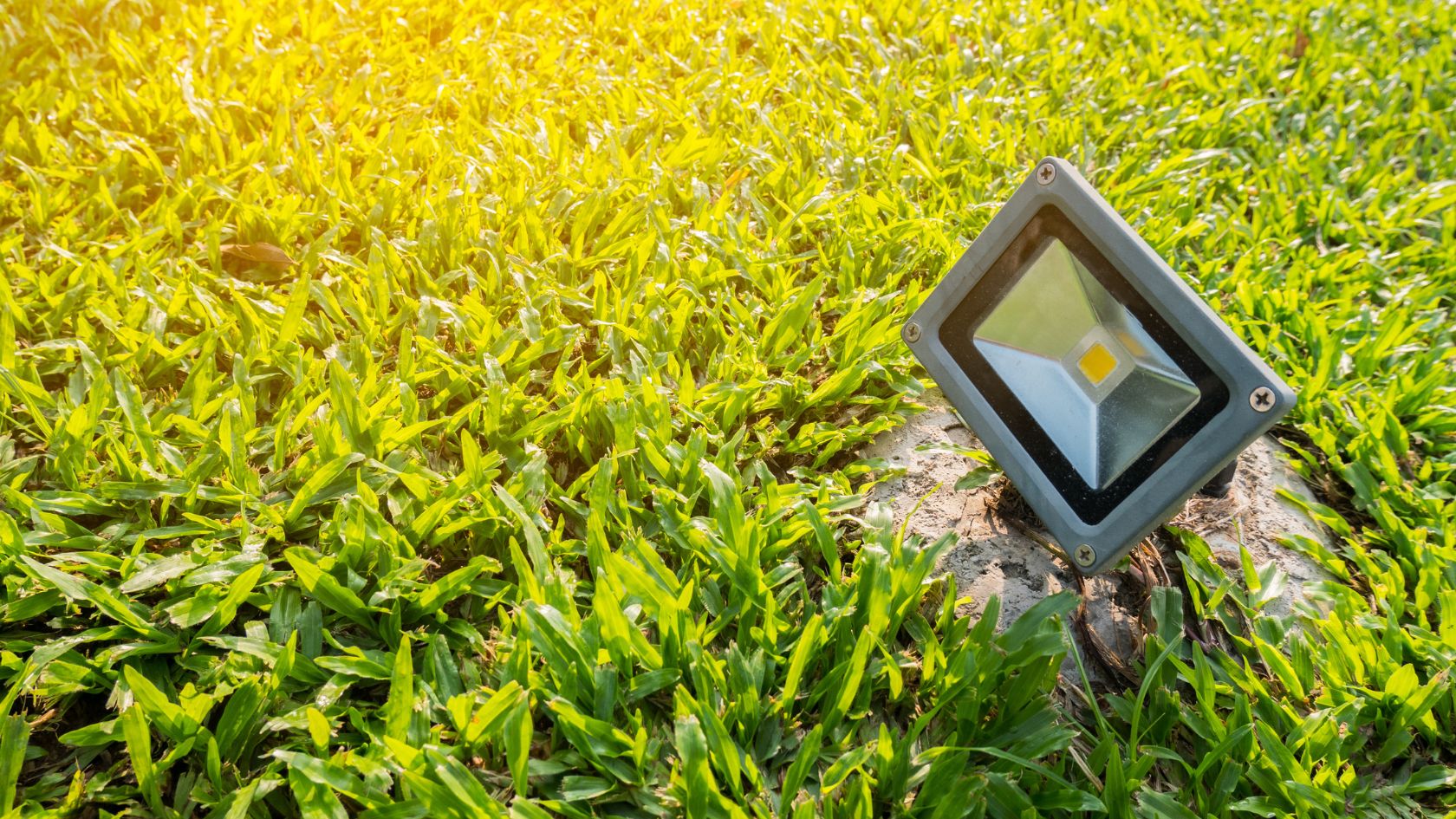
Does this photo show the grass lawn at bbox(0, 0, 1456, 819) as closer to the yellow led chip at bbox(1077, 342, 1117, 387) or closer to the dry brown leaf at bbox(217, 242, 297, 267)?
the dry brown leaf at bbox(217, 242, 297, 267)

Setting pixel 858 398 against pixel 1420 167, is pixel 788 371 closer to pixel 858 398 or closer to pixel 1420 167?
pixel 858 398

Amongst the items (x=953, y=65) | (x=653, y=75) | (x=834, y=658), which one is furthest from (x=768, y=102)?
(x=834, y=658)

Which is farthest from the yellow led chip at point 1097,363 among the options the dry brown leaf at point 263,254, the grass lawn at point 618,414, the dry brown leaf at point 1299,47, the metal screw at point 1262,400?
the dry brown leaf at point 1299,47

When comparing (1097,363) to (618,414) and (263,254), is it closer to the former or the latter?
(618,414)

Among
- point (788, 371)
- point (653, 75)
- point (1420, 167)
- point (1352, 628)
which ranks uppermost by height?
point (653, 75)

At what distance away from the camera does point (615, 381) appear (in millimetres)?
2066

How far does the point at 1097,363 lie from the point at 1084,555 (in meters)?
0.32

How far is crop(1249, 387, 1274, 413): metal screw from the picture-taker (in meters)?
1.37

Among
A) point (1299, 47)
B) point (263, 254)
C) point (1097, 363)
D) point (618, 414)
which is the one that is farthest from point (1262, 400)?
point (1299, 47)

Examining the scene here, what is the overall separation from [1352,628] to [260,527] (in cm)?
199

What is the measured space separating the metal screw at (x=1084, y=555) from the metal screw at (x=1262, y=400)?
0.34 meters

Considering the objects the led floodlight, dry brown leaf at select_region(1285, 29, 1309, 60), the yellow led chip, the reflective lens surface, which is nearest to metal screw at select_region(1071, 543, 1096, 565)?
the led floodlight

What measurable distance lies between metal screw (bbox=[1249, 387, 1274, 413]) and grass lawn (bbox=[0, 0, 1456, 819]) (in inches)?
19.7

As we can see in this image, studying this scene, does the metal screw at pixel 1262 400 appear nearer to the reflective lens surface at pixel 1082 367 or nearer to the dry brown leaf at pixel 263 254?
the reflective lens surface at pixel 1082 367
